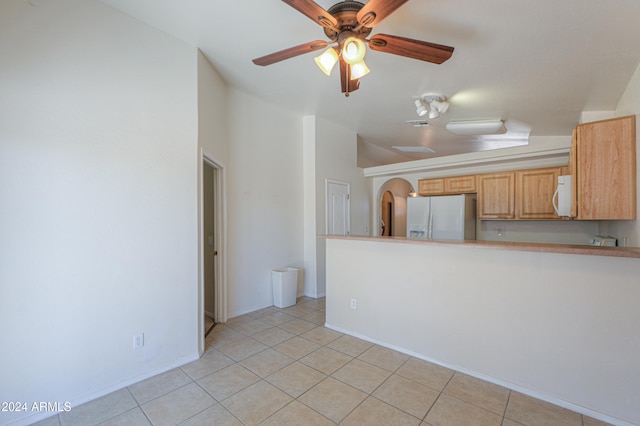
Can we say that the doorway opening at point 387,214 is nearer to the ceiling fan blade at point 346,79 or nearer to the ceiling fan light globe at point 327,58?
the ceiling fan blade at point 346,79

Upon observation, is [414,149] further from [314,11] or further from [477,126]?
[314,11]

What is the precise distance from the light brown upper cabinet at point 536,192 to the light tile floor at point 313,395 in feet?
9.75

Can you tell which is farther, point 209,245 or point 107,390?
point 209,245

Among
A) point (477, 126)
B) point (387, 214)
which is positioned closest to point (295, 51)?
point (477, 126)

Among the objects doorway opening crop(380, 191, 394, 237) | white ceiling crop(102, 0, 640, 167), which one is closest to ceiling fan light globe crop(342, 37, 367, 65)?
white ceiling crop(102, 0, 640, 167)

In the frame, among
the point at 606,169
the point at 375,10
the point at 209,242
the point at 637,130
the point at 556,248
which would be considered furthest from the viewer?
the point at 209,242

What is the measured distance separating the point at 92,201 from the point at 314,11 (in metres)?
2.01

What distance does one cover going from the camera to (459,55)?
8.10ft

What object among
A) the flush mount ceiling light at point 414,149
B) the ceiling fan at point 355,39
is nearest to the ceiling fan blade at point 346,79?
the ceiling fan at point 355,39

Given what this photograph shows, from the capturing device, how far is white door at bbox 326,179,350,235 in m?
4.69

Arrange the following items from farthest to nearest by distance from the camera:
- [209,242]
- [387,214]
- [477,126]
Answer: [387,214], [477,126], [209,242]

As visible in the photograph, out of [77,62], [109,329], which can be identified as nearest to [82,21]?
[77,62]

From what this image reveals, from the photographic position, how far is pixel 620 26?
194 centimetres

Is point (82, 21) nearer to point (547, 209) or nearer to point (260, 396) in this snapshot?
point (260, 396)
